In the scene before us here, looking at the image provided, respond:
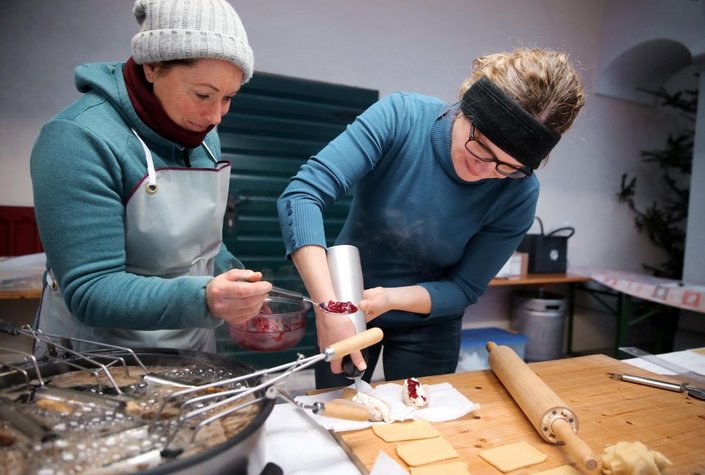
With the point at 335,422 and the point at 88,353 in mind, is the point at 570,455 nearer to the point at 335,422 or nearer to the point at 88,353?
the point at 335,422

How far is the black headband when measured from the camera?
105cm

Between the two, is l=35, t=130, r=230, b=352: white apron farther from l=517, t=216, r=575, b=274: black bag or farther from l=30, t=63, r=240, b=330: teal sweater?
l=517, t=216, r=575, b=274: black bag

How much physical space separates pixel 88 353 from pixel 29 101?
2.40 m

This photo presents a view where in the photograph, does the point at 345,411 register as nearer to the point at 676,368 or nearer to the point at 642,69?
the point at 676,368

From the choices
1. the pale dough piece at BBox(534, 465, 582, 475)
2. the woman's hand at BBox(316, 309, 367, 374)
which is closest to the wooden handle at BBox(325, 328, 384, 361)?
the woman's hand at BBox(316, 309, 367, 374)

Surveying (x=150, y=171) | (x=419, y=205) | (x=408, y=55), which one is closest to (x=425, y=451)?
(x=419, y=205)

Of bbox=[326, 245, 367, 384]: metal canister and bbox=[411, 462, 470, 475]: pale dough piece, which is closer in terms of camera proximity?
bbox=[411, 462, 470, 475]: pale dough piece

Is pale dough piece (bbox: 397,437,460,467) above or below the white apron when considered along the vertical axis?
below

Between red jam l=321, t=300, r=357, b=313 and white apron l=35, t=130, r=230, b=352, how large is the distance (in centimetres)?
34

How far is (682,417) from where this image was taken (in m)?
1.09

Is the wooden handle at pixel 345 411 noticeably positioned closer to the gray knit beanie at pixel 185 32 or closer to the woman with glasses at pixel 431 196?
the woman with glasses at pixel 431 196

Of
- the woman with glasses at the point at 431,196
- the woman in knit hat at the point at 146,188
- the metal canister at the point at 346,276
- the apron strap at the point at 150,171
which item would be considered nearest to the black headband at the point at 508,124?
the woman with glasses at the point at 431,196

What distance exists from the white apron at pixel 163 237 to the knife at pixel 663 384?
122 centimetres

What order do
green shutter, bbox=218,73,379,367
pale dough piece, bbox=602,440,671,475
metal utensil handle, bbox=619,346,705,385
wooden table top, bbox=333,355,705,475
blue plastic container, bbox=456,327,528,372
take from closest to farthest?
pale dough piece, bbox=602,440,671,475
wooden table top, bbox=333,355,705,475
metal utensil handle, bbox=619,346,705,385
green shutter, bbox=218,73,379,367
blue plastic container, bbox=456,327,528,372
